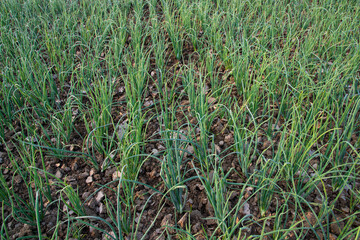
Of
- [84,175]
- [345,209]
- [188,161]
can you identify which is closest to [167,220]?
[188,161]

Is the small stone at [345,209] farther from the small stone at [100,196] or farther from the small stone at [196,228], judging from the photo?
the small stone at [100,196]

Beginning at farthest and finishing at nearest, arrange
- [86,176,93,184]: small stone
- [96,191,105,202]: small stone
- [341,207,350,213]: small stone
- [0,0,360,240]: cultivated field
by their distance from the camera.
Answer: [86,176,93,184]: small stone, [96,191,105,202]: small stone, [341,207,350,213]: small stone, [0,0,360,240]: cultivated field

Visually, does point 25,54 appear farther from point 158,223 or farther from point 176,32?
point 158,223

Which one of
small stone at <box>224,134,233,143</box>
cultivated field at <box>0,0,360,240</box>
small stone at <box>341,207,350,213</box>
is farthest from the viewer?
small stone at <box>224,134,233,143</box>

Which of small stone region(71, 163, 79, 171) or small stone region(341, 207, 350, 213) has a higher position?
Answer: small stone region(71, 163, 79, 171)

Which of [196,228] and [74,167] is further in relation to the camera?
[74,167]

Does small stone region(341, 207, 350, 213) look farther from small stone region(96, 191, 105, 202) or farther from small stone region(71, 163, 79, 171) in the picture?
small stone region(71, 163, 79, 171)

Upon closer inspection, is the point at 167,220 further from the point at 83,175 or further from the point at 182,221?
the point at 83,175

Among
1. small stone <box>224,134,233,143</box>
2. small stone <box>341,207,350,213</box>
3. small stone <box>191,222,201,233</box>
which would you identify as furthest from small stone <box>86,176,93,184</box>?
small stone <box>341,207,350,213</box>

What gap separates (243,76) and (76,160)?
1376 millimetres

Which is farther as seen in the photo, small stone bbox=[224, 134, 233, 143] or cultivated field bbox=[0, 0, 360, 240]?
small stone bbox=[224, 134, 233, 143]

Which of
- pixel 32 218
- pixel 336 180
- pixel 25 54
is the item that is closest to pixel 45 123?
pixel 25 54

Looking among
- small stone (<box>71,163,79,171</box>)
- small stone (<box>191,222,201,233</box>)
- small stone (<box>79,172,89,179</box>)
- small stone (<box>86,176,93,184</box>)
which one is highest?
small stone (<box>71,163,79,171</box>)

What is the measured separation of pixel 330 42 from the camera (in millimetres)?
2414
